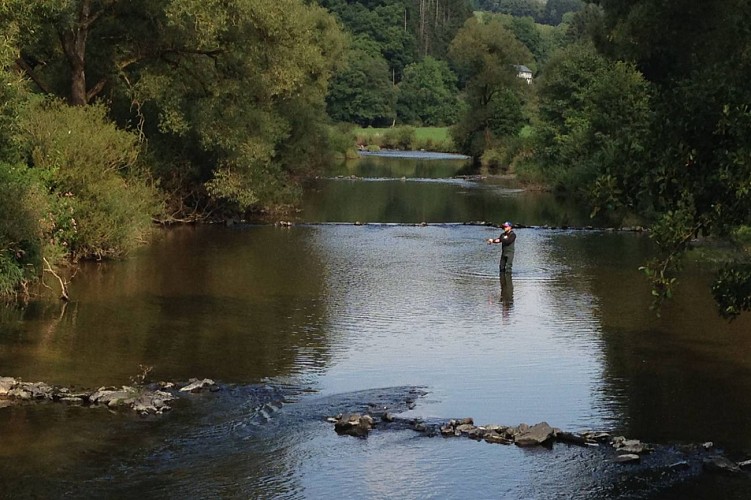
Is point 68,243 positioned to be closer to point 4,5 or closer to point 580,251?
point 4,5

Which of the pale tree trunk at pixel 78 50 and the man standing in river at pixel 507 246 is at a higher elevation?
the pale tree trunk at pixel 78 50

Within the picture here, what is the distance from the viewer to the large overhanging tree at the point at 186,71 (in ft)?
135

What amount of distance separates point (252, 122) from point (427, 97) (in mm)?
114477

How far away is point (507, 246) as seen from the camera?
111 ft

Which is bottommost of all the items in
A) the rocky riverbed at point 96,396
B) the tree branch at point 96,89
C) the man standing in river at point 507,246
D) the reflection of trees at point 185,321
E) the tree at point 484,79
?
the rocky riverbed at point 96,396

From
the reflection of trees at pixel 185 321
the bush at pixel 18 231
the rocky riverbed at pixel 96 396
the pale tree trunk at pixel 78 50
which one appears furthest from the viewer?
the pale tree trunk at pixel 78 50

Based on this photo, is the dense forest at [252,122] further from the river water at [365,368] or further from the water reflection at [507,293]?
the water reflection at [507,293]

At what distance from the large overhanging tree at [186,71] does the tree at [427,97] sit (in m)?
108

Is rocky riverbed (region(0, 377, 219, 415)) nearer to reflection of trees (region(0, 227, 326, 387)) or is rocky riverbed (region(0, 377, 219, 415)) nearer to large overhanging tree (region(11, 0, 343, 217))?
reflection of trees (region(0, 227, 326, 387))

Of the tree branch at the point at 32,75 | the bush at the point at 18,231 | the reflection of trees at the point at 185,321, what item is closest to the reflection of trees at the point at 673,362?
the reflection of trees at the point at 185,321

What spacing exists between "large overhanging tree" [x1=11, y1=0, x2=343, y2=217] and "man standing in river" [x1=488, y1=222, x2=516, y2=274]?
14.6 meters

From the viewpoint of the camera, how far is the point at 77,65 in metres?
42.3

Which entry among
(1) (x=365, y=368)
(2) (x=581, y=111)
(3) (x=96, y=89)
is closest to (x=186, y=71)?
(3) (x=96, y=89)

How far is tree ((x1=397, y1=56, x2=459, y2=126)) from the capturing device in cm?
15675
